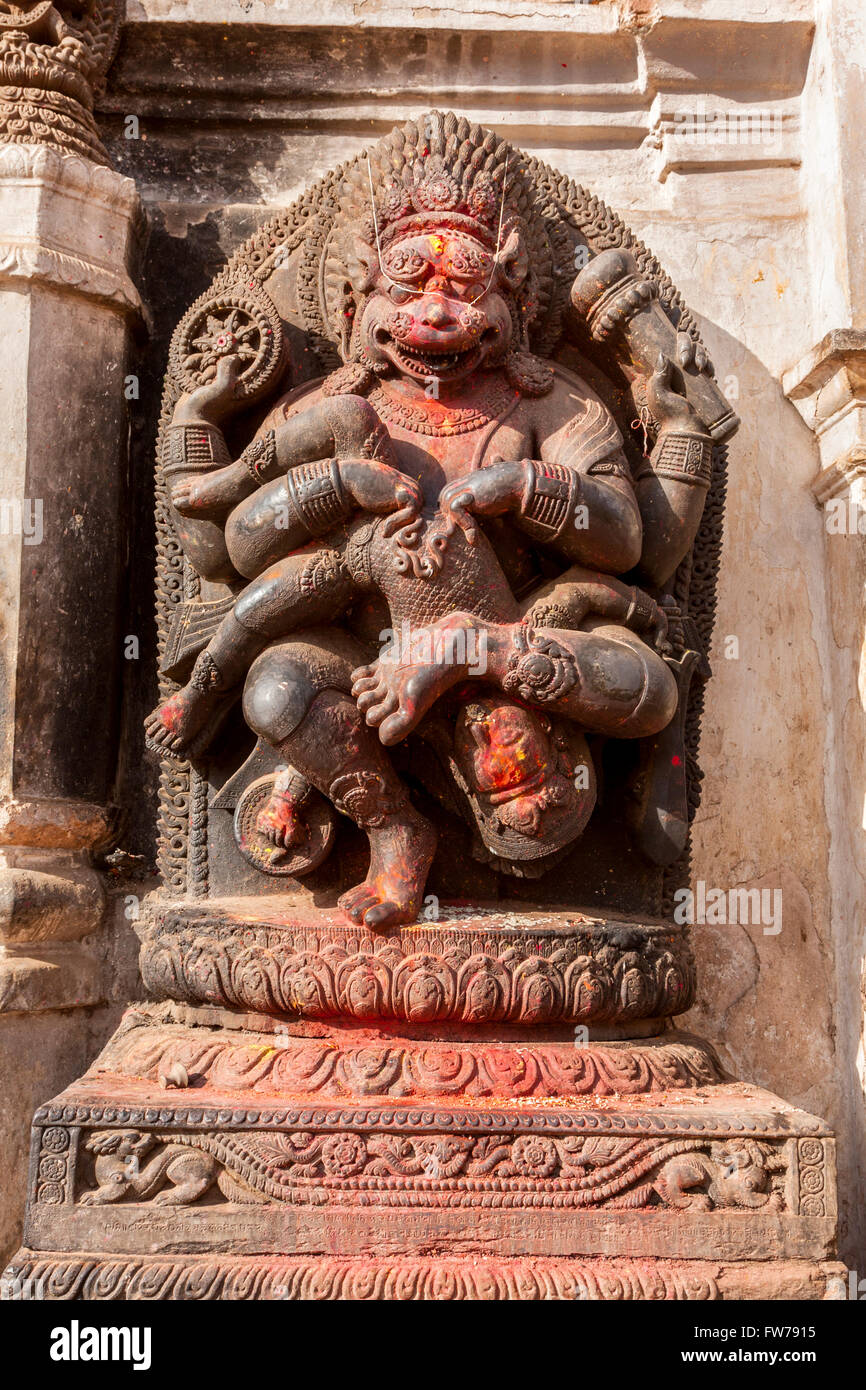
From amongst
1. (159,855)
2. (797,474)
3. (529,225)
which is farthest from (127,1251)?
(797,474)

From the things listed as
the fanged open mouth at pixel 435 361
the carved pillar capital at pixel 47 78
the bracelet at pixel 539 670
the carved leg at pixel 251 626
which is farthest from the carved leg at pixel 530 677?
the carved pillar capital at pixel 47 78

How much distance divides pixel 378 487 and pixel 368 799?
764 millimetres

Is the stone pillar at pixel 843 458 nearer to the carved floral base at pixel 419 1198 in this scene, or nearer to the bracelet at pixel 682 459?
the bracelet at pixel 682 459

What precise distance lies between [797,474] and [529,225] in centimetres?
140

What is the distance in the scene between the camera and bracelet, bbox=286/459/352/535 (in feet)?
10.2

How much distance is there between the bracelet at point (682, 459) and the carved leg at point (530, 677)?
0.64 meters

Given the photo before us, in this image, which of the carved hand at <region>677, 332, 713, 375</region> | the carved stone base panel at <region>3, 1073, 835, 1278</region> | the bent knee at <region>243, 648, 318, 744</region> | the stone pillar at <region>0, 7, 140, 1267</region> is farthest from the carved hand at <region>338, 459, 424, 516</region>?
the carved stone base panel at <region>3, 1073, 835, 1278</region>

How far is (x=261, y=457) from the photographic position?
326cm

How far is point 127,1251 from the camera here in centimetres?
273

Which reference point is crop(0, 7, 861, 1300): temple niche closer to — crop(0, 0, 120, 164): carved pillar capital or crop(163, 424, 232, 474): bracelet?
crop(163, 424, 232, 474): bracelet

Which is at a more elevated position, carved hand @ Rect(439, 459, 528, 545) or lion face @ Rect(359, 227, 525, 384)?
lion face @ Rect(359, 227, 525, 384)

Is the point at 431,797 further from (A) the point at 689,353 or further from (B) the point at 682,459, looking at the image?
(A) the point at 689,353

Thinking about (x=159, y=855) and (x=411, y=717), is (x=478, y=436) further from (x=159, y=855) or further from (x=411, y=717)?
(x=159, y=855)

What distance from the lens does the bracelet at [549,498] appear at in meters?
3.12
